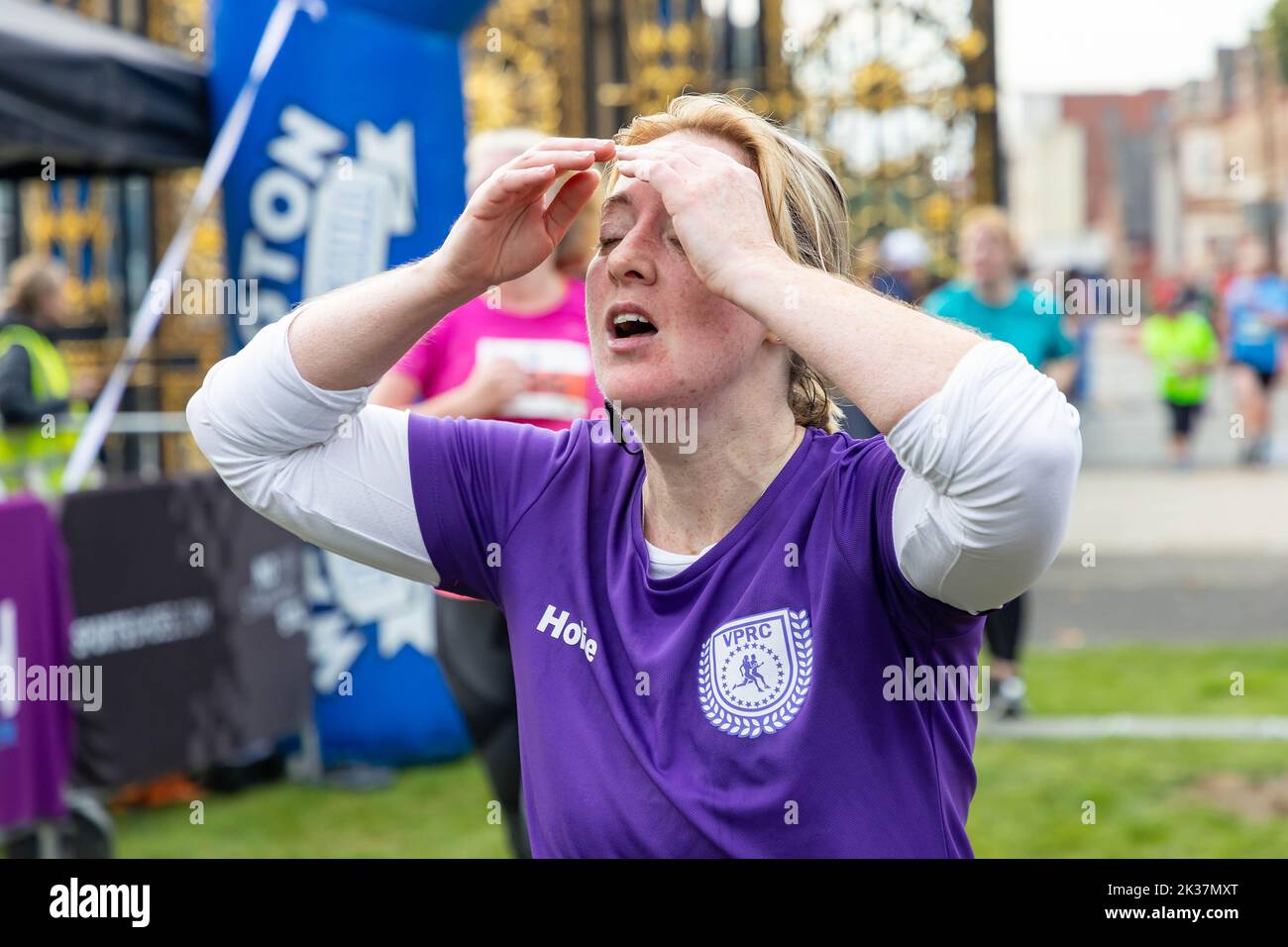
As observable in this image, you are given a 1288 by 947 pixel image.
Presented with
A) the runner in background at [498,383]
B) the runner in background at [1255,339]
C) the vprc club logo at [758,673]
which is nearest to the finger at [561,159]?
the vprc club logo at [758,673]

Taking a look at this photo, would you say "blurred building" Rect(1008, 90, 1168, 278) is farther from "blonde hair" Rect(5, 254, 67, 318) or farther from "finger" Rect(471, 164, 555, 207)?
"finger" Rect(471, 164, 555, 207)

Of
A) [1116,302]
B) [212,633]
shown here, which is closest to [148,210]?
[212,633]

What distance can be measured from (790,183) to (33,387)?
6.69 metres

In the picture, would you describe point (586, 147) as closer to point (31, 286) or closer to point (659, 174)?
point (659, 174)

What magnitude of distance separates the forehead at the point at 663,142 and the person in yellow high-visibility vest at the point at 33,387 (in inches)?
245

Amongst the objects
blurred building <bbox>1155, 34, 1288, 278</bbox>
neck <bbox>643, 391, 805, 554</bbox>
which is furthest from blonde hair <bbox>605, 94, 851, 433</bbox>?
blurred building <bbox>1155, 34, 1288, 278</bbox>

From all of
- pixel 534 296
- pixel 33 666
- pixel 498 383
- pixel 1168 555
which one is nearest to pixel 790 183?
pixel 498 383

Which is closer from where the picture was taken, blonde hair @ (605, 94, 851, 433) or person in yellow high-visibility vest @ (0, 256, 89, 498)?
blonde hair @ (605, 94, 851, 433)

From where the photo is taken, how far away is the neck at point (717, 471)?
1.88 meters

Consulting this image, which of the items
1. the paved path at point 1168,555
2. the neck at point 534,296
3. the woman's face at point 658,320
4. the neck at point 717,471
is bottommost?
the paved path at point 1168,555

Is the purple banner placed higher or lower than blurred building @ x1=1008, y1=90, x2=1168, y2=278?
lower

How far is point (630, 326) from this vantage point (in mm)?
1875

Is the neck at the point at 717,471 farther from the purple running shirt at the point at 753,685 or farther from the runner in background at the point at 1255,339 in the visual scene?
the runner in background at the point at 1255,339

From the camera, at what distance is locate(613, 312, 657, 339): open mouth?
1.82 m
